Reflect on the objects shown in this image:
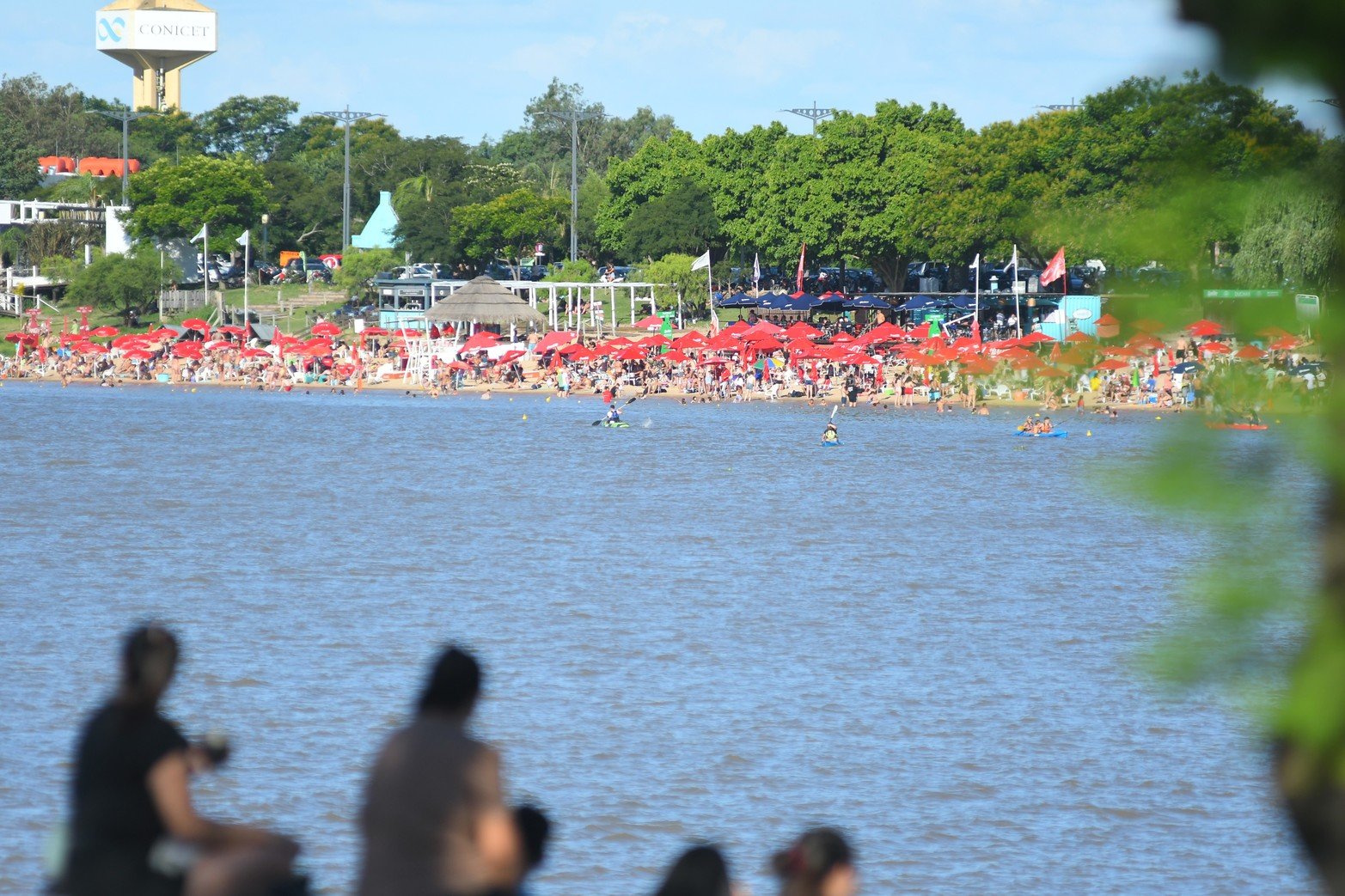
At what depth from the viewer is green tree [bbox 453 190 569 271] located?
3649 inches

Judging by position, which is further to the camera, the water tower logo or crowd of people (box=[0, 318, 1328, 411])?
the water tower logo

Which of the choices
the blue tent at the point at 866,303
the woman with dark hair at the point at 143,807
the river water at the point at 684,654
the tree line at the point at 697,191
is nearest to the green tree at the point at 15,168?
the tree line at the point at 697,191

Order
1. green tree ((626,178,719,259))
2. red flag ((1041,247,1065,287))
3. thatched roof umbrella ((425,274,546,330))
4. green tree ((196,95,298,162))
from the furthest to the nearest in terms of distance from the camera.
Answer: green tree ((196,95,298,162)), green tree ((626,178,719,259)), thatched roof umbrella ((425,274,546,330)), red flag ((1041,247,1065,287))

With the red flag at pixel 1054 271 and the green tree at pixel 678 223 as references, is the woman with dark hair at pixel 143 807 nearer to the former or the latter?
the red flag at pixel 1054 271

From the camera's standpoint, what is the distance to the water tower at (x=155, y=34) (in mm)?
152375

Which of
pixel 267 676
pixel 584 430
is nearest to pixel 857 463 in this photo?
pixel 584 430

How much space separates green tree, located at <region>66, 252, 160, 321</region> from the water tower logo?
69108 mm

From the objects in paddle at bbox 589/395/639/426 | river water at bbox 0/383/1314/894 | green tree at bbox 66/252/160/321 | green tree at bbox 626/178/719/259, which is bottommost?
river water at bbox 0/383/1314/894

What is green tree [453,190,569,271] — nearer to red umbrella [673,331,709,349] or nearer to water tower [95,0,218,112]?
red umbrella [673,331,709,349]

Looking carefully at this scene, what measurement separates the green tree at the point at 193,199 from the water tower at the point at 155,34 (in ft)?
183

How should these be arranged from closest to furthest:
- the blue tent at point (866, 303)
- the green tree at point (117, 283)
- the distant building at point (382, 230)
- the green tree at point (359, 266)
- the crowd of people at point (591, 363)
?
the crowd of people at point (591, 363)
the blue tent at point (866, 303)
the green tree at point (117, 283)
the green tree at point (359, 266)
the distant building at point (382, 230)

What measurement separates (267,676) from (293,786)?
4542 millimetres

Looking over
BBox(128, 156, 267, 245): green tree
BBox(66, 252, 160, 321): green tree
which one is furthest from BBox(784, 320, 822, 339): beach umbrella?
BBox(128, 156, 267, 245): green tree

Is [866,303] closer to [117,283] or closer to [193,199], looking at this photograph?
[117,283]
